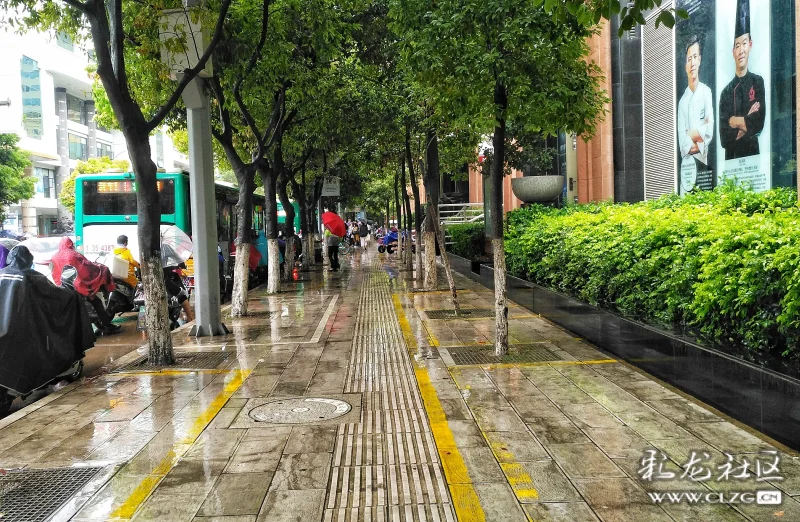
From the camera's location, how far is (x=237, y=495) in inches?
186

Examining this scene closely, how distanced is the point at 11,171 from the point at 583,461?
3942 cm

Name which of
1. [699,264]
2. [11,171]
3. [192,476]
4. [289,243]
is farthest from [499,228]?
[11,171]

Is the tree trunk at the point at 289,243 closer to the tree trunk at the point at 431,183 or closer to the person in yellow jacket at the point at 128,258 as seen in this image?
the tree trunk at the point at 431,183

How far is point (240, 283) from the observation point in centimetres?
1415

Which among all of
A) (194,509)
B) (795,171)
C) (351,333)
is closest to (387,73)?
(351,333)

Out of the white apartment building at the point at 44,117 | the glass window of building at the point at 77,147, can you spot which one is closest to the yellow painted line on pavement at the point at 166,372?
the white apartment building at the point at 44,117

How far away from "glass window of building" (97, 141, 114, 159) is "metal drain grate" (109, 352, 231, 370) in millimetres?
58356

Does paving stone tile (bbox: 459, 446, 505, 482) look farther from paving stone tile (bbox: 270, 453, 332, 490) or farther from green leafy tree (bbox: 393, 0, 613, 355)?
green leafy tree (bbox: 393, 0, 613, 355)

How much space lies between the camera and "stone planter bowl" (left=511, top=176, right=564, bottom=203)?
20.0 metres

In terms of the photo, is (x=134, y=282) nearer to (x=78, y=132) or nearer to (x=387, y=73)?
(x=387, y=73)

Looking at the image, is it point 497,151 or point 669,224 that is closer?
point 669,224

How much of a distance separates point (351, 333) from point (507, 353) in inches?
132

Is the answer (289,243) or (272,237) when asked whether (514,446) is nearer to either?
A: (272,237)

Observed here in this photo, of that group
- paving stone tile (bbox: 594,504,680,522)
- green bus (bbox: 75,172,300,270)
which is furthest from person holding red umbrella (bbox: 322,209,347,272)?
paving stone tile (bbox: 594,504,680,522)
